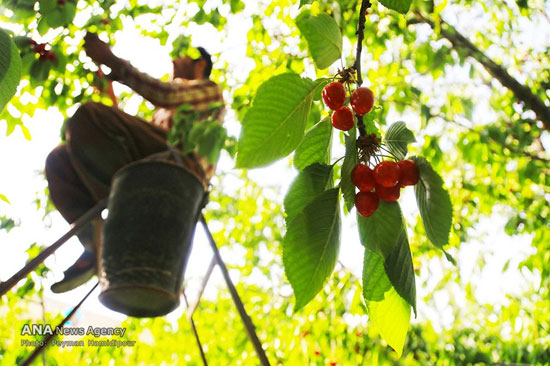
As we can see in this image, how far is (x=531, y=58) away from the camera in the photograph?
3.43 meters

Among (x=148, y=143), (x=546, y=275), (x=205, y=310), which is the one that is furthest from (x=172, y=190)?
(x=205, y=310)

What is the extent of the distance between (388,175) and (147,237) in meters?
0.81

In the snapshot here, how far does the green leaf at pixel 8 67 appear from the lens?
504mm

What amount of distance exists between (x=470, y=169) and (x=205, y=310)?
8.96 feet

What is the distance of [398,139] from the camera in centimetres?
52

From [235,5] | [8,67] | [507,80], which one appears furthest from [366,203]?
[507,80]

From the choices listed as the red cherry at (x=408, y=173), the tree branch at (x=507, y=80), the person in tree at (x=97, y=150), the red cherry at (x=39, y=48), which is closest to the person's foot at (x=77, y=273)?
the person in tree at (x=97, y=150)

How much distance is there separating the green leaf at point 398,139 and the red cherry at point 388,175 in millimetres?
14

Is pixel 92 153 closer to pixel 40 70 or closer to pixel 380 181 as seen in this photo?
pixel 40 70

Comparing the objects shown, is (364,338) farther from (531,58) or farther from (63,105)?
(531,58)

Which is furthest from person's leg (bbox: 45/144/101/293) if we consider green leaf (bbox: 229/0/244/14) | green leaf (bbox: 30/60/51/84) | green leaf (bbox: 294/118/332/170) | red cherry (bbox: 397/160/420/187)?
red cherry (bbox: 397/160/420/187)

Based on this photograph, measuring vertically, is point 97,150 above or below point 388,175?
above

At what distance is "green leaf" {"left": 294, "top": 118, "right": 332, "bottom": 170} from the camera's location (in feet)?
1.80

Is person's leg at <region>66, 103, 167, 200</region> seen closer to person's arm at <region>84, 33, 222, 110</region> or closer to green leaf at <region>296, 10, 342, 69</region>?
person's arm at <region>84, 33, 222, 110</region>
